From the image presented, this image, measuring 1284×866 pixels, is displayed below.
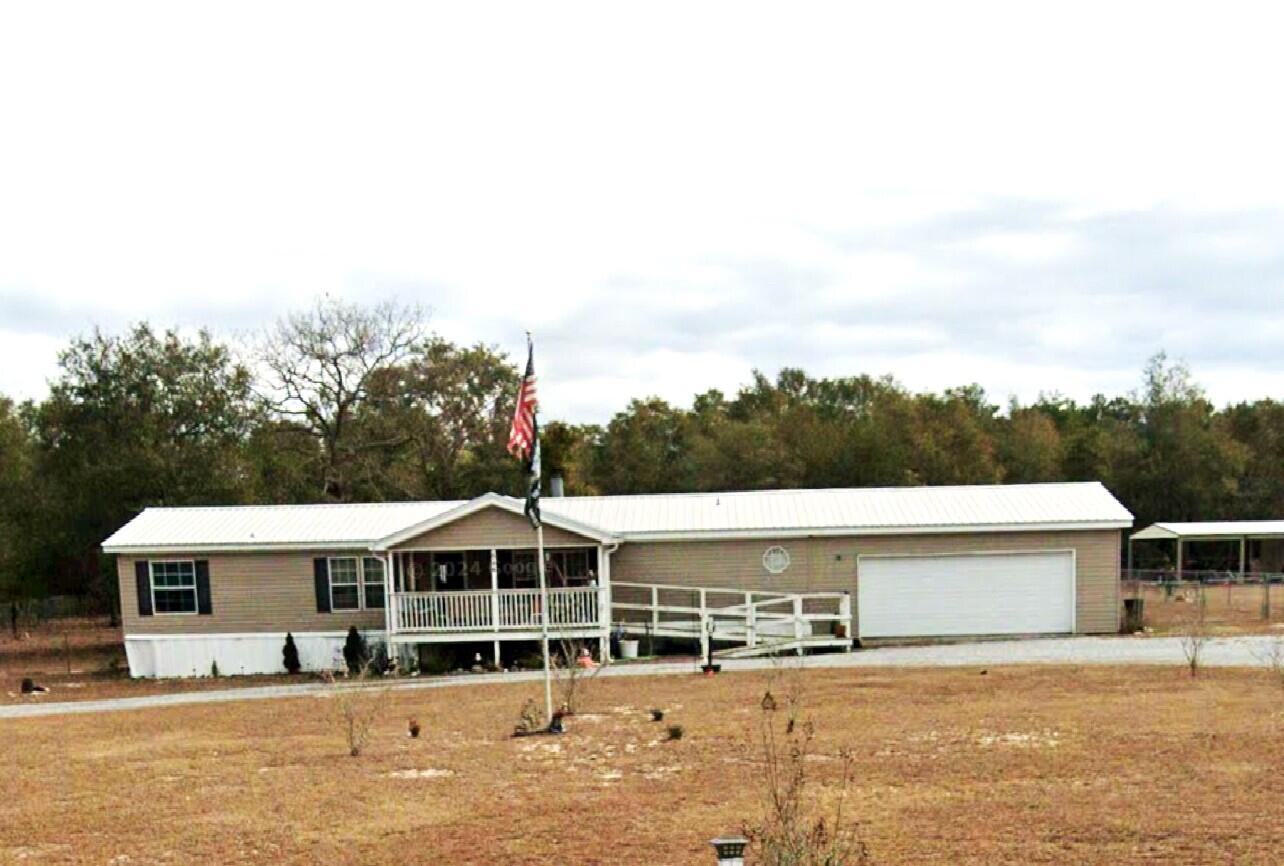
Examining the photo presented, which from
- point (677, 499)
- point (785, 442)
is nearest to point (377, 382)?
point (677, 499)

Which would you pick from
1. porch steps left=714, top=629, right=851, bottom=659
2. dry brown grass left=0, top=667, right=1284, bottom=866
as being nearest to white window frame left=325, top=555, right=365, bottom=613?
dry brown grass left=0, top=667, right=1284, bottom=866

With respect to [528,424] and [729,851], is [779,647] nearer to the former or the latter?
[528,424]

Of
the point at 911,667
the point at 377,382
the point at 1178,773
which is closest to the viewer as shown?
the point at 1178,773

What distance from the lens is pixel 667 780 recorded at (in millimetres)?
10906

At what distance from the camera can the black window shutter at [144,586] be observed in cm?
2481

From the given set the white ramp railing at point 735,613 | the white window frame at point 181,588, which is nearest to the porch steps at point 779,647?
the white ramp railing at point 735,613

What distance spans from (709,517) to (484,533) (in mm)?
5213

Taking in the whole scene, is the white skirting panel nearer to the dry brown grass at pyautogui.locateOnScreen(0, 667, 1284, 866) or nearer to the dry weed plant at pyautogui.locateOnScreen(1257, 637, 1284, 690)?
the dry brown grass at pyautogui.locateOnScreen(0, 667, 1284, 866)

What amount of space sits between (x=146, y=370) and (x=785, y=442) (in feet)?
97.3

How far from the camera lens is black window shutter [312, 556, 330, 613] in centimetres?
2461

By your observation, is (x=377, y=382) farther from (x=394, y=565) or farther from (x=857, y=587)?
(x=857, y=587)

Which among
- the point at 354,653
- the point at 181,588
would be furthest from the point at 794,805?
the point at 181,588

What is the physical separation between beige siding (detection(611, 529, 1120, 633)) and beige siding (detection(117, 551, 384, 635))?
20.7 ft

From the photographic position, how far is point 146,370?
1270 inches
